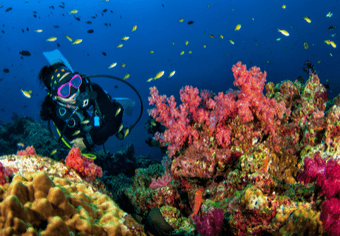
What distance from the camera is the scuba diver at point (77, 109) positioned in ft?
13.4

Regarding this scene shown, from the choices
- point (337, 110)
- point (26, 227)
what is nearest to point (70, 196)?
point (26, 227)

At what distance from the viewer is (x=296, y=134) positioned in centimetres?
372

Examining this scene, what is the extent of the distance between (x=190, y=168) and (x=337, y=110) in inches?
114

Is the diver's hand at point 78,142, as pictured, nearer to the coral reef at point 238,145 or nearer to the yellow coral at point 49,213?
the coral reef at point 238,145

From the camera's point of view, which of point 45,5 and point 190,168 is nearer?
point 190,168

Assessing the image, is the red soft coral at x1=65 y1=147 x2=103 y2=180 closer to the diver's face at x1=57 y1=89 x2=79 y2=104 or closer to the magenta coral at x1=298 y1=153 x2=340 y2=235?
the diver's face at x1=57 y1=89 x2=79 y2=104

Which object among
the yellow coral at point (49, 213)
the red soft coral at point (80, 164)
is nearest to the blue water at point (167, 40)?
the red soft coral at point (80, 164)

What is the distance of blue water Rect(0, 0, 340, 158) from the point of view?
66.4 meters

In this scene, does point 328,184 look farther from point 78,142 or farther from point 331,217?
point 78,142

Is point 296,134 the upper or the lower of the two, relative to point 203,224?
upper

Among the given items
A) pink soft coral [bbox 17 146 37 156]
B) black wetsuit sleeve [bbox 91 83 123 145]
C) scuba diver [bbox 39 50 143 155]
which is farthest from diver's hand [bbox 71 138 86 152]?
pink soft coral [bbox 17 146 37 156]

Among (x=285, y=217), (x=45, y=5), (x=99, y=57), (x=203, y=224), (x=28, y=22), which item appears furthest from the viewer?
(x=99, y=57)

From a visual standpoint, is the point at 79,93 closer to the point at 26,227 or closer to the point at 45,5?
the point at 26,227

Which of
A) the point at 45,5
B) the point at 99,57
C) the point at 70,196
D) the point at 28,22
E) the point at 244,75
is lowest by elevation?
the point at 99,57
